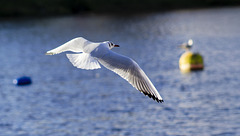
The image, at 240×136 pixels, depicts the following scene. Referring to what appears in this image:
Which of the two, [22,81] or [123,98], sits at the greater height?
[22,81]

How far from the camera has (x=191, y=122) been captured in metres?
18.6

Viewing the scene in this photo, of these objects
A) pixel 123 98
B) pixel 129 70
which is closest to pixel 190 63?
pixel 123 98

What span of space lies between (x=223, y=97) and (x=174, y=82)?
4335 mm

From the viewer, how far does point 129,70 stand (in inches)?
448

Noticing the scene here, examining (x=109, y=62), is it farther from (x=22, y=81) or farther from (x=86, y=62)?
(x=22, y=81)

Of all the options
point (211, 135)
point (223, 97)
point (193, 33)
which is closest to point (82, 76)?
point (223, 97)

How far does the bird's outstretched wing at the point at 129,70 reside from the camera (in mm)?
11086

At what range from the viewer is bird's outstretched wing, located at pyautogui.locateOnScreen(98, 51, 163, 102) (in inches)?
436

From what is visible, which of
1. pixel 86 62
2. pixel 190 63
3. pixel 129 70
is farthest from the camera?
pixel 190 63

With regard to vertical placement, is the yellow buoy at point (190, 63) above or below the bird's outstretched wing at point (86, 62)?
above

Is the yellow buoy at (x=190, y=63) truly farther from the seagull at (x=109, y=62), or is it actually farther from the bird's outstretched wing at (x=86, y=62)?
the bird's outstretched wing at (x=86, y=62)

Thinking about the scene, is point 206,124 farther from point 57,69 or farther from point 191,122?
point 57,69

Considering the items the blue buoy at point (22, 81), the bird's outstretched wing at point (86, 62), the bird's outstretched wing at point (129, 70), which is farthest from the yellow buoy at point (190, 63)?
the bird's outstretched wing at point (86, 62)

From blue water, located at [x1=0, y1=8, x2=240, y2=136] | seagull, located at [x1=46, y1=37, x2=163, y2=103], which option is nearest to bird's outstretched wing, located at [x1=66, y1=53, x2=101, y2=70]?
seagull, located at [x1=46, y1=37, x2=163, y2=103]
